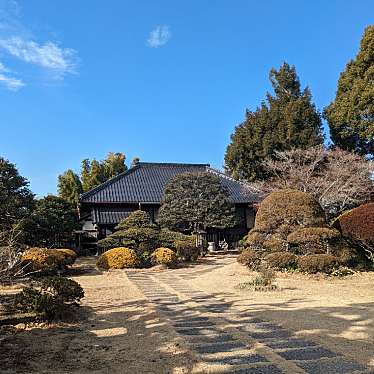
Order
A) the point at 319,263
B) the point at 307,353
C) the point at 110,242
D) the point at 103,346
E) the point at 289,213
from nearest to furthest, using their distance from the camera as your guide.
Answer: the point at 307,353, the point at 103,346, the point at 319,263, the point at 289,213, the point at 110,242

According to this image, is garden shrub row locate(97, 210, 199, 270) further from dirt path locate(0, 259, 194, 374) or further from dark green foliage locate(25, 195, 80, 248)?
dirt path locate(0, 259, 194, 374)

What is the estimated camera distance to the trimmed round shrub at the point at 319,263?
11.4m

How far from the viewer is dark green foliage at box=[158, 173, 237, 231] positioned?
2022 centimetres

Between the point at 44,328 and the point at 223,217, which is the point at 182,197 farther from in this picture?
the point at 44,328

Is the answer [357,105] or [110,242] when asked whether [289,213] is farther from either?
[357,105]

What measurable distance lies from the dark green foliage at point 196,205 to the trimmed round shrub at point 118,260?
4664 millimetres

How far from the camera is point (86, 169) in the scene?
35125 millimetres

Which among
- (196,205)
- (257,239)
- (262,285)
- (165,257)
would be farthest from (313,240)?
(196,205)

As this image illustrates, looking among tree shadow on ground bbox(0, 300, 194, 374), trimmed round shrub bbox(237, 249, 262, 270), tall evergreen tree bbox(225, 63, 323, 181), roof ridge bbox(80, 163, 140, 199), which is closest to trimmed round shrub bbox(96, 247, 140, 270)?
trimmed round shrub bbox(237, 249, 262, 270)

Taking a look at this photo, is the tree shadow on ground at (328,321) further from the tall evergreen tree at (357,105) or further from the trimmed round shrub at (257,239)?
the tall evergreen tree at (357,105)

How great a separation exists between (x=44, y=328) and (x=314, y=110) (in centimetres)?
2021

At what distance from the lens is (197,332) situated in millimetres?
5680

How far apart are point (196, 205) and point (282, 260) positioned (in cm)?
863

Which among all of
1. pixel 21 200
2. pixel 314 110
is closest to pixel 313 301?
pixel 21 200
